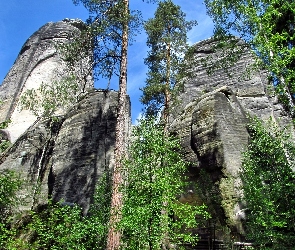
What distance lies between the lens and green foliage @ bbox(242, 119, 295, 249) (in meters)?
8.79

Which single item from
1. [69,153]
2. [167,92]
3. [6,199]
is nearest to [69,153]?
[69,153]

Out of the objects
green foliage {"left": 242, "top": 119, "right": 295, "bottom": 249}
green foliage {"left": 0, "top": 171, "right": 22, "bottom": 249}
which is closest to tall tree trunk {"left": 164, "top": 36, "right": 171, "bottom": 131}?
green foliage {"left": 242, "top": 119, "right": 295, "bottom": 249}

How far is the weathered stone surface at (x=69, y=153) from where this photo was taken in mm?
13211

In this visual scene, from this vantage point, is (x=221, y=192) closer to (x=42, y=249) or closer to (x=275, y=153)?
(x=275, y=153)

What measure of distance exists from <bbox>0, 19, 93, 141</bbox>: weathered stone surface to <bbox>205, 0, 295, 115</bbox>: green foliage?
52.3 feet

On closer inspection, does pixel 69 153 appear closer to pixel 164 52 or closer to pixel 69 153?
pixel 69 153

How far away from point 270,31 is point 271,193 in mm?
5781

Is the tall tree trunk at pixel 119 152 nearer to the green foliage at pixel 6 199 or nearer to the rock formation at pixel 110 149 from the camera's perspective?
the rock formation at pixel 110 149

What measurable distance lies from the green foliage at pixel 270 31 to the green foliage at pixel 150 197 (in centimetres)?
459

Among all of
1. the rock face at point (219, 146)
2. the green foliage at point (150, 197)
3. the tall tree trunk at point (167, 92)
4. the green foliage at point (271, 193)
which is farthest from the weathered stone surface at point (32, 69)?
the green foliage at point (271, 193)

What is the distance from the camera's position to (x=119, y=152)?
10.3 meters

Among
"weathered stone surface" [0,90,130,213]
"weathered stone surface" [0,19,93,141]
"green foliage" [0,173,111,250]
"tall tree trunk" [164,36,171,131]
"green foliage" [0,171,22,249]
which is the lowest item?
"green foliage" [0,173,111,250]

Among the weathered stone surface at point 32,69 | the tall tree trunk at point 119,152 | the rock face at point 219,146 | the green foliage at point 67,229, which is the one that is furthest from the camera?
the weathered stone surface at point 32,69

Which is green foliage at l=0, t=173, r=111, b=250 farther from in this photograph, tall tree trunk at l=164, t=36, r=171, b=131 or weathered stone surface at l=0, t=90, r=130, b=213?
tall tree trunk at l=164, t=36, r=171, b=131
